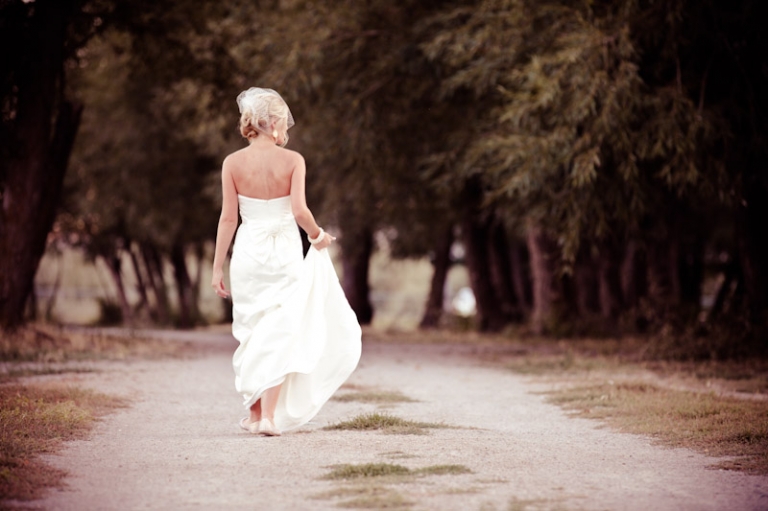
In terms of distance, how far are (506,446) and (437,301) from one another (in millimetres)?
26164

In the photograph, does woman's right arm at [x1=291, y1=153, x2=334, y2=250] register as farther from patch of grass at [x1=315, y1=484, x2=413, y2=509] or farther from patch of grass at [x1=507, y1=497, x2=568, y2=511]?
patch of grass at [x1=507, y1=497, x2=568, y2=511]

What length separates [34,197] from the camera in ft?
57.5

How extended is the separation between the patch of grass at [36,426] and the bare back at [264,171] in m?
2.20

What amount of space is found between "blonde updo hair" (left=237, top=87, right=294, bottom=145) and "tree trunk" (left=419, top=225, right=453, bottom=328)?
23192 mm

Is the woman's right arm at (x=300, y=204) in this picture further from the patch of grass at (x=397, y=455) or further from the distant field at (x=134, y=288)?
the distant field at (x=134, y=288)

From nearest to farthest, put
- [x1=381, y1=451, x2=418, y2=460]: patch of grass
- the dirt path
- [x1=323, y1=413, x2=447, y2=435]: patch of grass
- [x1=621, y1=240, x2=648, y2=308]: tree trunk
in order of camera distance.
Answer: the dirt path
[x1=381, y1=451, x2=418, y2=460]: patch of grass
[x1=323, y1=413, x2=447, y2=435]: patch of grass
[x1=621, y1=240, x2=648, y2=308]: tree trunk

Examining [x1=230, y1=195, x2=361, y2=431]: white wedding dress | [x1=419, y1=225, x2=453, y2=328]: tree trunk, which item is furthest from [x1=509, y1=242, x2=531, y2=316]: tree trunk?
[x1=230, y1=195, x2=361, y2=431]: white wedding dress

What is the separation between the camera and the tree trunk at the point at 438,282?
32.3 metres

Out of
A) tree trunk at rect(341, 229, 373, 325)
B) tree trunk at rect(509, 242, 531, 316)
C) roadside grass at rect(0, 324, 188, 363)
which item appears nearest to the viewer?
roadside grass at rect(0, 324, 188, 363)

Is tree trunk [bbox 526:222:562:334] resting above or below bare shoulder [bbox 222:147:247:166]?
below

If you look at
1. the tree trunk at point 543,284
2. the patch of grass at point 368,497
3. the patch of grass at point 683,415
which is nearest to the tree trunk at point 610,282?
the tree trunk at point 543,284

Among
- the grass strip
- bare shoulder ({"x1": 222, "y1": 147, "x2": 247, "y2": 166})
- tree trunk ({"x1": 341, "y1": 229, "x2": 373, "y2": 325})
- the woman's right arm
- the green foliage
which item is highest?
the green foliage

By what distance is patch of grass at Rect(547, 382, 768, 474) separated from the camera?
778cm

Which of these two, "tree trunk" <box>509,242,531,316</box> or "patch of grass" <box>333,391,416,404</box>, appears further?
"tree trunk" <box>509,242,531,316</box>
